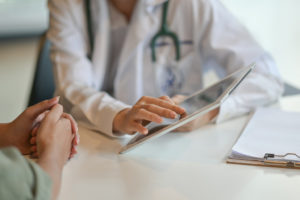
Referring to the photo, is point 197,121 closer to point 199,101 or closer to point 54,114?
point 199,101

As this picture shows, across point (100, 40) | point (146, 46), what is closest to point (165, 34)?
point (146, 46)

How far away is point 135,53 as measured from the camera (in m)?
1.27

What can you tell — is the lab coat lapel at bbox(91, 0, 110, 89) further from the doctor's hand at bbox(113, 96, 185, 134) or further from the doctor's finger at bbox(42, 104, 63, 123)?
the doctor's finger at bbox(42, 104, 63, 123)

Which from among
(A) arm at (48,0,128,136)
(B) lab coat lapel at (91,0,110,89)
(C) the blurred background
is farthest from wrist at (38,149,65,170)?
(C) the blurred background

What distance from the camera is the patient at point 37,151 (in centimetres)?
53

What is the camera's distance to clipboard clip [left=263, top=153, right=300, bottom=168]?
2.35 ft

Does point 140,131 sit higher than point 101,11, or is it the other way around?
point 101,11

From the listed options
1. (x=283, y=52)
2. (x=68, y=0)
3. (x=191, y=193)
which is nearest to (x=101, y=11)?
(x=68, y=0)

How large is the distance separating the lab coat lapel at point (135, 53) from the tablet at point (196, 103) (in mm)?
410

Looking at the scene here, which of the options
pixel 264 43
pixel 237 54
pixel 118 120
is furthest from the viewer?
pixel 264 43

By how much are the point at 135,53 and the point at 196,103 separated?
1.51 ft

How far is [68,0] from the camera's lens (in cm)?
126

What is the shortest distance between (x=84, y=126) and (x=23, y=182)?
1.53 ft

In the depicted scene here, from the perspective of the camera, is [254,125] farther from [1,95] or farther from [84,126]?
[1,95]
